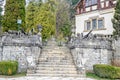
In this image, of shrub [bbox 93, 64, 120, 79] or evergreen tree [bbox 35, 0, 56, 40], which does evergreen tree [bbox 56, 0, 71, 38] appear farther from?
shrub [bbox 93, 64, 120, 79]

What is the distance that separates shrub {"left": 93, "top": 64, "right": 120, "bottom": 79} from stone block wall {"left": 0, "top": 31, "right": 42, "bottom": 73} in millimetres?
4870

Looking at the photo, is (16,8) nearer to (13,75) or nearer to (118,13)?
(13,75)

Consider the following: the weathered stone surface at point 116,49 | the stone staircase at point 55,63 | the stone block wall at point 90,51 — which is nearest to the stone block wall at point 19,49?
the stone staircase at point 55,63

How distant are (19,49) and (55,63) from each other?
3064 millimetres

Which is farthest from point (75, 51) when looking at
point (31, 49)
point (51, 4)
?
point (51, 4)

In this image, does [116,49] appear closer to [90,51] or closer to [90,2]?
[90,51]

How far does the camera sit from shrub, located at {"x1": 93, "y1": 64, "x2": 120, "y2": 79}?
55.2 ft

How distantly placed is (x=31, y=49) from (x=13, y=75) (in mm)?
2617

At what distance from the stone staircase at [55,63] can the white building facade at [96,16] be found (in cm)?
698

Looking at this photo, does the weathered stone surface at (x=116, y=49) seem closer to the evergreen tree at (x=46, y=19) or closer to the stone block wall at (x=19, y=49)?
the stone block wall at (x=19, y=49)

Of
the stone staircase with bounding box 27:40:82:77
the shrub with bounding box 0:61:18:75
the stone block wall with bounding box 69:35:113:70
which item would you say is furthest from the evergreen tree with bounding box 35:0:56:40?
the shrub with bounding box 0:61:18:75

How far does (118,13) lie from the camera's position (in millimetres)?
21406

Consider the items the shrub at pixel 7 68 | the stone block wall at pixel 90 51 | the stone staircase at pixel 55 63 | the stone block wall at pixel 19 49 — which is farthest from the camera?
the stone block wall at pixel 90 51

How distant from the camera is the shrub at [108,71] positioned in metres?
16.8
